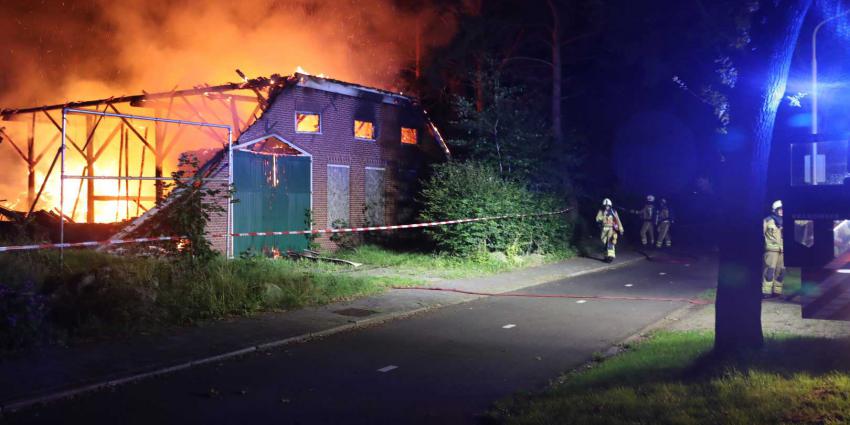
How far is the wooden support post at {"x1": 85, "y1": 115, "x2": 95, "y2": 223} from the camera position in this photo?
18.2 m

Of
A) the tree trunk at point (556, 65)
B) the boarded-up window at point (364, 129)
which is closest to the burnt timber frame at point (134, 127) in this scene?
the boarded-up window at point (364, 129)

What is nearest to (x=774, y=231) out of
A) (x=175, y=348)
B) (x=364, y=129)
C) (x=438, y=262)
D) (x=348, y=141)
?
(x=438, y=262)

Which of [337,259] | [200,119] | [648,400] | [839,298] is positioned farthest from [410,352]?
[200,119]

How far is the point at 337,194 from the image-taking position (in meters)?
19.6

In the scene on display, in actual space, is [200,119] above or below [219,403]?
above

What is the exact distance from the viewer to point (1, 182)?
64.0ft

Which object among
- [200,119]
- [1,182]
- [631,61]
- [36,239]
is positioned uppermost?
[631,61]

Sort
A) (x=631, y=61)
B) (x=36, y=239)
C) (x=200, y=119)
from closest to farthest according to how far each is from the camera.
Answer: (x=36, y=239) → (x=200, y=119) → (x=631, y=61)

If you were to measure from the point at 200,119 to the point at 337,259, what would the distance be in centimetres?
632

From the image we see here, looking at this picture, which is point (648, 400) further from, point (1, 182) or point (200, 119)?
point (1, 182)

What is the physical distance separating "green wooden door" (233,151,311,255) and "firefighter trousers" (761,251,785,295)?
11249 millimetres

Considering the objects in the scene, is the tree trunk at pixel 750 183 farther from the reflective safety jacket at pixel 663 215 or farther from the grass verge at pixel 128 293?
the reflective safety jacket at pixel 663 215

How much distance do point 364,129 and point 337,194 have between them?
239 cm

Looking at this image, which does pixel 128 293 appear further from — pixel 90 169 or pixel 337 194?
pixel 90 169
